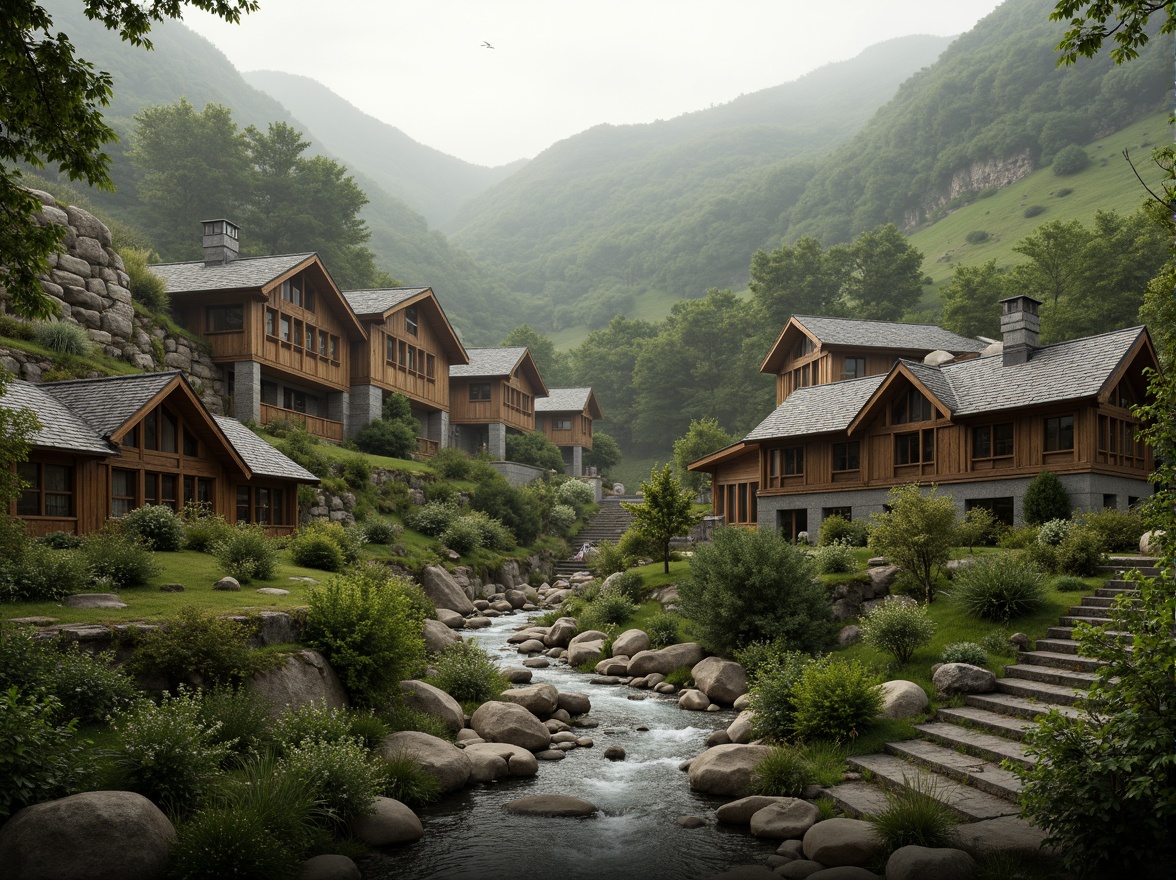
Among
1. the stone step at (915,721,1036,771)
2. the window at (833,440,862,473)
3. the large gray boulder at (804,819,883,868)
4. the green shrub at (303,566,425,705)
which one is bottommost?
the large gray boulder at (804,819,883,868)

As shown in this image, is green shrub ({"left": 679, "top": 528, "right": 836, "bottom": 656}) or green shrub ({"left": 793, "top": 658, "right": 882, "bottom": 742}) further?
green shrub ({"left": 679, "top": 528, "right": 836, "bottom": 656})

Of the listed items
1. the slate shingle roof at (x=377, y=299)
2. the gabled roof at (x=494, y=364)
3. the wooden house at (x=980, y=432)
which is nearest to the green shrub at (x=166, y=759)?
the wooden house at (x=980, y=432)

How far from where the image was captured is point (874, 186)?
388 ft

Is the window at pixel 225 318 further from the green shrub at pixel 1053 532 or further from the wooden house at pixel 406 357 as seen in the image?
the green shrub at pixel 1053 532

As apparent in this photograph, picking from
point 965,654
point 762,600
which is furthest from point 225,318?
point 965,654

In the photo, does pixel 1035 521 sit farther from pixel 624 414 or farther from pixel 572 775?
pixel 624 414

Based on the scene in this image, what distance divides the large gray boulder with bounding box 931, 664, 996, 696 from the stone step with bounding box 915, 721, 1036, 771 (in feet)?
3.42

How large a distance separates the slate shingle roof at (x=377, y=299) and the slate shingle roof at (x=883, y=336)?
23.1m

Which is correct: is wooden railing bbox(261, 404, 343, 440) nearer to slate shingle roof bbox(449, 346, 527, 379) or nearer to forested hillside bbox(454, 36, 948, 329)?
slate shingle roof bbox(449, 346, 527, 379)

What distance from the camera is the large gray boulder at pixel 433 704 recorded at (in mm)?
14734

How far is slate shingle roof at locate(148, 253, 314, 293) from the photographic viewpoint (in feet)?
114

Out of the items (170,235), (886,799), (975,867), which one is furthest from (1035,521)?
(170,235)

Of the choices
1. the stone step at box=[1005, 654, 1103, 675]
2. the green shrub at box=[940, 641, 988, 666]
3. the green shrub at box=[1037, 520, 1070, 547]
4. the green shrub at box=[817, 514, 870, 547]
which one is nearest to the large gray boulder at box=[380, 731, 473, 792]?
the green shrub at box=[940, 641, 988, 666]

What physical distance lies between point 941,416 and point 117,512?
27981 millimetres
